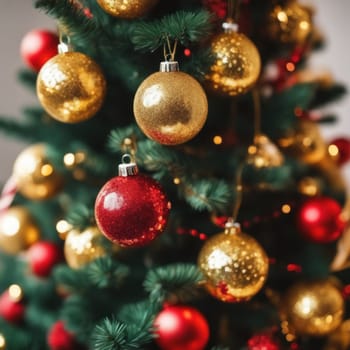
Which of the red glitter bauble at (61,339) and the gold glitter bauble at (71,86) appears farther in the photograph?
the red glitter bauble at (61,339)

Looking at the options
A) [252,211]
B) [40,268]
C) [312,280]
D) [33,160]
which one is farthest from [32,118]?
[312,280]

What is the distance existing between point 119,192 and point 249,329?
39 centimetres

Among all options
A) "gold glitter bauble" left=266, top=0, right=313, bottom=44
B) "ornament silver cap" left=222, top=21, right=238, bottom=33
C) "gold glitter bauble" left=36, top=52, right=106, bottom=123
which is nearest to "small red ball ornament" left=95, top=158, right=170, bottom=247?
"gold glitter bauble" left=36, top=52, right=106, bottom=123

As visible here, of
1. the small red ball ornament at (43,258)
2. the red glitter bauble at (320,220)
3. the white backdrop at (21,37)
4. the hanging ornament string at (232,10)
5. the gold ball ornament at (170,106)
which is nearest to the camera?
the gold ball ornament at (170,106)

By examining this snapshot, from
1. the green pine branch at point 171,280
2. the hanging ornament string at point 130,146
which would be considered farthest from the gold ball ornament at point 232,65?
the green pine branch at point 171,280

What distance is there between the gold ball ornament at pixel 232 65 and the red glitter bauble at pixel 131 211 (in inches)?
6.1

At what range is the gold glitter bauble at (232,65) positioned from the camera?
0.60 meters

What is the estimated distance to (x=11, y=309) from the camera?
88 cm

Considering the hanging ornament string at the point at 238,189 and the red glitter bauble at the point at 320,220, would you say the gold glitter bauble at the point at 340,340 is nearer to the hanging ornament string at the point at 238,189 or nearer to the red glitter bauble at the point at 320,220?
the red glitter bauble at the point at 320,220

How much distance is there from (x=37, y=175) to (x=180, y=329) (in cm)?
33

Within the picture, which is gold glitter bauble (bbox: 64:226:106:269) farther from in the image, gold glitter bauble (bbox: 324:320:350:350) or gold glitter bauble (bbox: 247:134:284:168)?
gold glitter bauble (bbox: 324:320:350:350)

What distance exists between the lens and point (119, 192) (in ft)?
1.77

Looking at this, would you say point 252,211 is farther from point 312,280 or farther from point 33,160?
point 33,160

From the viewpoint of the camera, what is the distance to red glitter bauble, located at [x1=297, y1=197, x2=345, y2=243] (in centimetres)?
74
